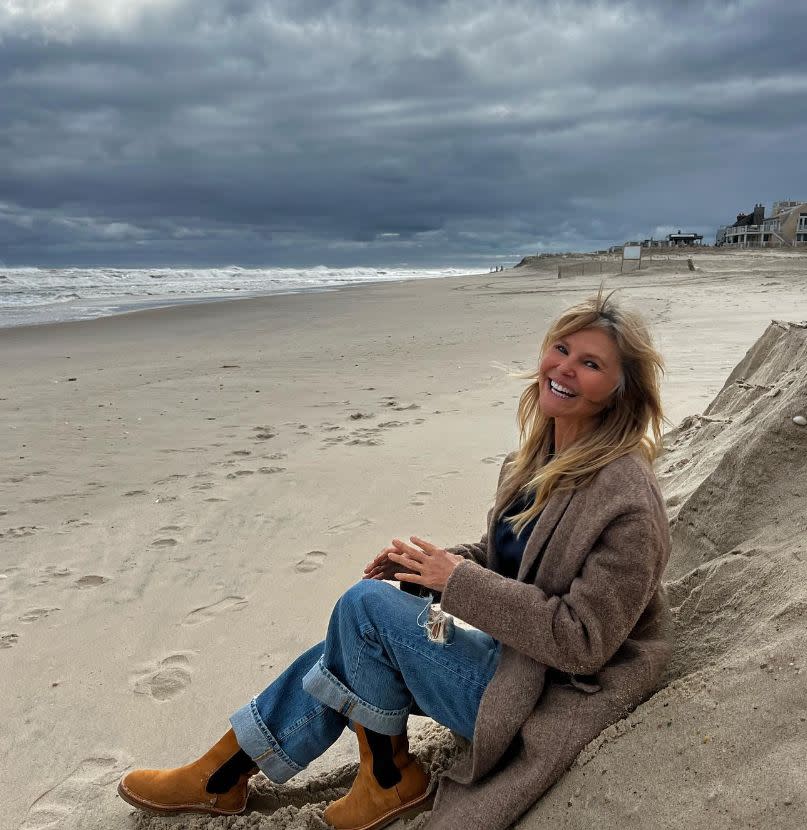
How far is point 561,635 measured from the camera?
1.95 m

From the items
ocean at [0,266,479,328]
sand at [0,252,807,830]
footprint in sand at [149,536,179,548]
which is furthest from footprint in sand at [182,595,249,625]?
Result: ocean at [0,266,479,328]

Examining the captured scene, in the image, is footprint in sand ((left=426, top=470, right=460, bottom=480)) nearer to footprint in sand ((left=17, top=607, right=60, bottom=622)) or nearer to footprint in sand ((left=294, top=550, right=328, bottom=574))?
footprint in sand ((left=294, top=550, right=328, bottom=574))

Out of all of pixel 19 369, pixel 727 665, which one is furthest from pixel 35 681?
pixel 19 369

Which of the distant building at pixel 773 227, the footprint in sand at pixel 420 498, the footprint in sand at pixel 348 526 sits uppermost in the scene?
the distant building at pixel 773 227

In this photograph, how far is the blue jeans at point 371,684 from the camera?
224 centimetres

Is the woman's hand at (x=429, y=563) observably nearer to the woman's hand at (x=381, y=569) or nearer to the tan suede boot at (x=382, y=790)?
the woman's hand at (x=381, y=569)

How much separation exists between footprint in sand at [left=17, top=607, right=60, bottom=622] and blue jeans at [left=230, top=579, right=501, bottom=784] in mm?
1848

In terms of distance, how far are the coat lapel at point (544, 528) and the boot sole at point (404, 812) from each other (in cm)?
82

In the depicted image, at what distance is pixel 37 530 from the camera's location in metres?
4.91

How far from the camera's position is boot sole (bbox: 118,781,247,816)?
2533 millimetres

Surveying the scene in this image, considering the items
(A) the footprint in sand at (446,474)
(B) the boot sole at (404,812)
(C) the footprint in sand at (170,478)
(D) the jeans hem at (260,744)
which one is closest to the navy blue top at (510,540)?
(B) the boot sole at (404,812)

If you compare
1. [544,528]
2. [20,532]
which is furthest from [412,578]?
[20,532]

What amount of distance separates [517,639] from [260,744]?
0.99 m

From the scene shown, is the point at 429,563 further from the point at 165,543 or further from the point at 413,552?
the point at 165,543
